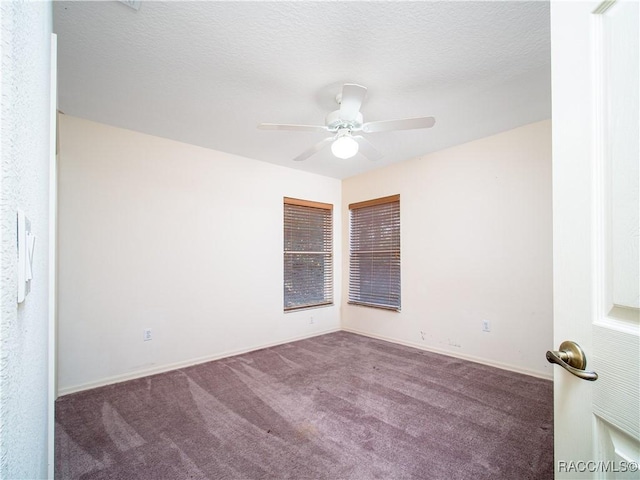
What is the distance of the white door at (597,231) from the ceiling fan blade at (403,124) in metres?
1.25

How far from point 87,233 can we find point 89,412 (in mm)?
1508

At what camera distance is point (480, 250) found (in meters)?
3.25

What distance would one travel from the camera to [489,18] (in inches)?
61.1

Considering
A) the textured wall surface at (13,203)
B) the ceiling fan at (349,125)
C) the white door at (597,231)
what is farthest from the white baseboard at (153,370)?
the white door at (597,231)

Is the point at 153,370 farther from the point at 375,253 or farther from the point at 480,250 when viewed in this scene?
the point at 480,250

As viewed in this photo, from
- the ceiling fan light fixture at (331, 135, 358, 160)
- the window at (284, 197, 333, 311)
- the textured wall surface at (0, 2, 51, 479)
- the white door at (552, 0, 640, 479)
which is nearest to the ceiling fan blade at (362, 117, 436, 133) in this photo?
the ceiling fan light fixture at (331, 135, 358, 160)

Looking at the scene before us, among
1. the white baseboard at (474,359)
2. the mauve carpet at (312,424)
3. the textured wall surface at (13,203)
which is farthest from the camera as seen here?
the white baseboard at (474,359)

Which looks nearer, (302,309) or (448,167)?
(448,167)

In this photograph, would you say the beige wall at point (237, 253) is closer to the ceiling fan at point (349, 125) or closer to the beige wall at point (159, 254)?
the beige wall at point (159, 254)

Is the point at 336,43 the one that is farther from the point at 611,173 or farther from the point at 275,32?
the point at 611,173

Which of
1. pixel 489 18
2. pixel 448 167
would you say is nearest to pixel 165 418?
pixel 489 18

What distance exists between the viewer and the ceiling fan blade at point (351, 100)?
1.74 metres

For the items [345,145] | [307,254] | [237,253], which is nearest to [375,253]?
[307,254]

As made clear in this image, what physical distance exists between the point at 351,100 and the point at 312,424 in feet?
7.32
